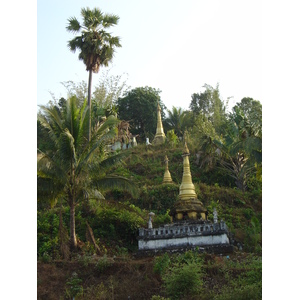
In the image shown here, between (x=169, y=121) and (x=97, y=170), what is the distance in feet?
88.0

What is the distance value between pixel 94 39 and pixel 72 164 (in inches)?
282

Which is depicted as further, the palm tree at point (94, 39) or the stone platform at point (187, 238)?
the palm tree at point (94, 39)

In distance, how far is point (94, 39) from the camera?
66.1 ft

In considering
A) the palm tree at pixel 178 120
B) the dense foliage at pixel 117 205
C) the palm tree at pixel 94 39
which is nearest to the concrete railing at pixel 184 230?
the dense foliage at pixel 117 205

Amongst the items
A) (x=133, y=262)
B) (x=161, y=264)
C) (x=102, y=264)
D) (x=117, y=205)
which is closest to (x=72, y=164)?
(x=117, y=205)

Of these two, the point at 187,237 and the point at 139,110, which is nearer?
the point at 187,237

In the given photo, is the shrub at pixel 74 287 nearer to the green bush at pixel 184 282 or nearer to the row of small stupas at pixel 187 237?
the green bush at pixel 184 282

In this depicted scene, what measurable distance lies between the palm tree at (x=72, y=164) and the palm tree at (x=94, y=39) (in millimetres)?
4955

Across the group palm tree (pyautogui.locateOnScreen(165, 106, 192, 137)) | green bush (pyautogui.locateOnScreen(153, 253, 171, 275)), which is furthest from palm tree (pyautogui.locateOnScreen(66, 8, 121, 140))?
palm tree (pyautogui.locateOnScreen(165, 106, 192, 137))

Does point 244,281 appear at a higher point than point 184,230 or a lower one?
lower

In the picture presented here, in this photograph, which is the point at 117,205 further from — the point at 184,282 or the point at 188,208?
the point at 184,282

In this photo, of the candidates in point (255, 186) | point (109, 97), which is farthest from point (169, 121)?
point (255, 186)

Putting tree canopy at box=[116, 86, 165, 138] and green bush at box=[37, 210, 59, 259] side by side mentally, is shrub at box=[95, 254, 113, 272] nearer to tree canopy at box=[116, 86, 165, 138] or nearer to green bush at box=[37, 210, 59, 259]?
green bush at box=[37, 210, 59, 259]

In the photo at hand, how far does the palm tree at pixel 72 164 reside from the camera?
14.7 m
